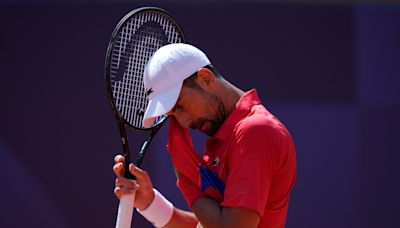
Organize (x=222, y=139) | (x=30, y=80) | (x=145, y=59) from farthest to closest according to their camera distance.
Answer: (x=30, y=80) → (x=145, y=59) → (x=222, y=139)

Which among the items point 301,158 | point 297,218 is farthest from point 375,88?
point 297,218

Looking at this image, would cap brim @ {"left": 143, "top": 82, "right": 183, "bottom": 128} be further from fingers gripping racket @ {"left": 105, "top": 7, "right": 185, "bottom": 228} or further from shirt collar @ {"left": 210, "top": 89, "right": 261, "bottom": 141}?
fingers gripping racket @ {"left": 105, "top": 7, "right": 185, "bottom": 228}

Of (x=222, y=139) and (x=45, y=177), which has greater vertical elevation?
(x=222, y=139)

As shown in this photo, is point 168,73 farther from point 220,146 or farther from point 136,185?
point 136,185

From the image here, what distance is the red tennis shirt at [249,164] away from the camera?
6.16 ft

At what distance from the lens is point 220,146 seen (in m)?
2.06

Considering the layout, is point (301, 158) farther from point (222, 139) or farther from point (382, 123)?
point (222, 139)

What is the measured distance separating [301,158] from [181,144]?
2.04 metres

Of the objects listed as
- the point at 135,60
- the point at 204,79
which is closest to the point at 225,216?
the point at 204,79

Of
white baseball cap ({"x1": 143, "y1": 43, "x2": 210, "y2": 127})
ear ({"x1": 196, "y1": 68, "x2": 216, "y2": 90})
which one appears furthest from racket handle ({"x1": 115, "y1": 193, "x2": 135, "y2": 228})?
ear ({"x1": 196, "y1": 68, "x2": 216, "y2": 90})

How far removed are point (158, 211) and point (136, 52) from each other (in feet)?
1.89

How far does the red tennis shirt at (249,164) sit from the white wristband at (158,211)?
284mm

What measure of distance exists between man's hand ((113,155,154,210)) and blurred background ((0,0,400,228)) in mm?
1589

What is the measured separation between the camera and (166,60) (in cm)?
207
